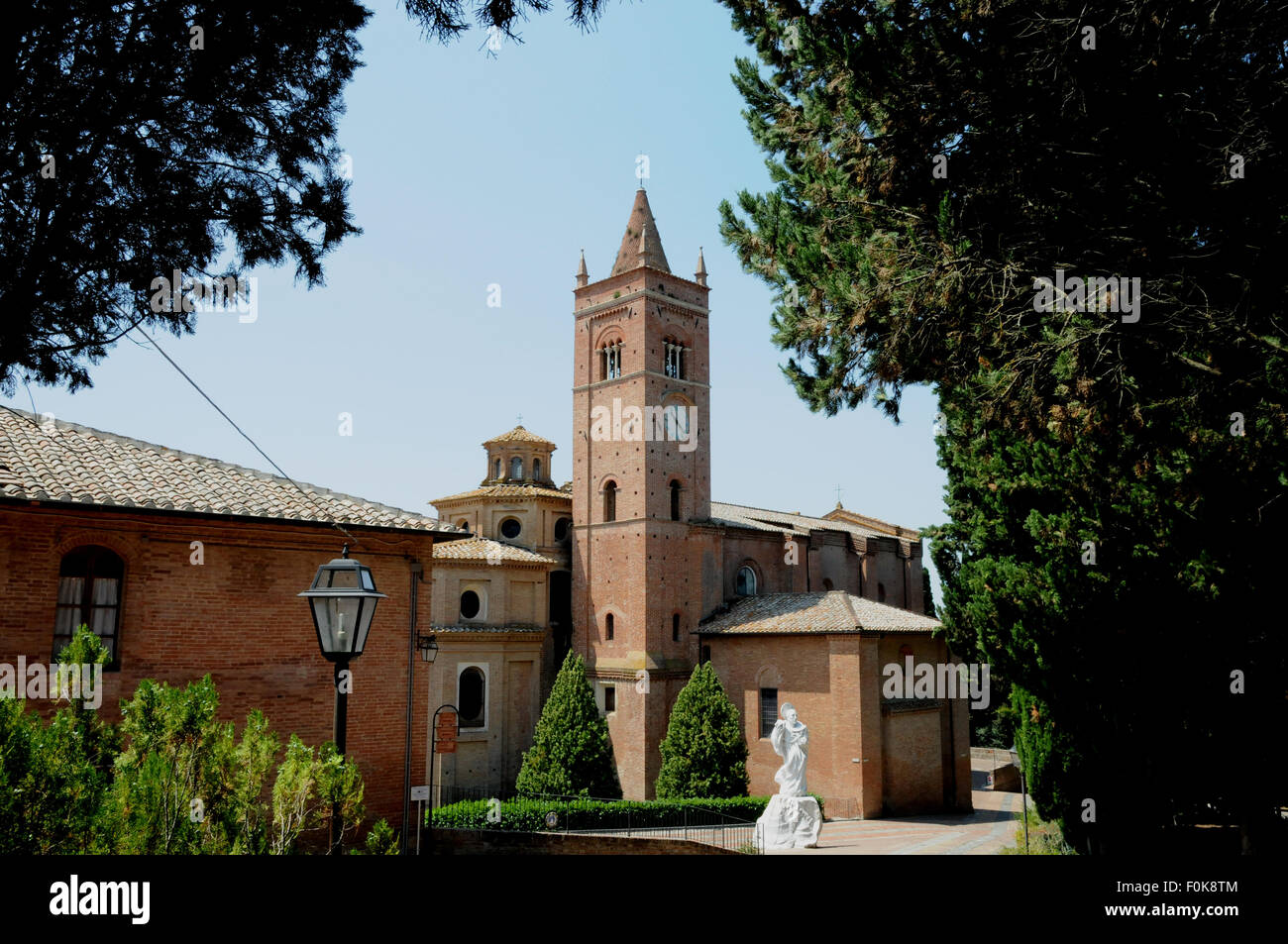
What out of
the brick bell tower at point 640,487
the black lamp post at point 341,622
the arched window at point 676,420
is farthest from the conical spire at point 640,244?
the black lamp post at point 341,622

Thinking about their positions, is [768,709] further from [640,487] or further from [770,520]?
[770,520]

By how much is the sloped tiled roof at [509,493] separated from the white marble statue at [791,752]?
52.1ft

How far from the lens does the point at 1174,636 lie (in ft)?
34.8

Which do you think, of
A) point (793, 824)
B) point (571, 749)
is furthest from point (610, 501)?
point (793, 824)

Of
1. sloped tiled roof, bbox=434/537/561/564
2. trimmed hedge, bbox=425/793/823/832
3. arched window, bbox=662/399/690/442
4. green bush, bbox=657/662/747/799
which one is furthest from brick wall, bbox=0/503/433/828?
arched window, bbox=662/399/690/442

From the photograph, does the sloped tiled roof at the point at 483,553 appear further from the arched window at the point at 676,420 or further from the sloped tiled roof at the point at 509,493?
the arched window at the point at 676,420

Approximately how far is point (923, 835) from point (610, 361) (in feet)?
65.4

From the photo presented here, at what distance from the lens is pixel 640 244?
110 ft

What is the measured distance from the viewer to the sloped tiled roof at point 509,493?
33250mm

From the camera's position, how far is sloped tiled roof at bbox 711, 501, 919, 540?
34719 millimetres

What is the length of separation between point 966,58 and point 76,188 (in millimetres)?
6848

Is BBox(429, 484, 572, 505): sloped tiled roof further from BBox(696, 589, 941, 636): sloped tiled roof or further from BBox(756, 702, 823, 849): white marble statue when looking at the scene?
BBox(756, 702, 823, 849): white marble statue

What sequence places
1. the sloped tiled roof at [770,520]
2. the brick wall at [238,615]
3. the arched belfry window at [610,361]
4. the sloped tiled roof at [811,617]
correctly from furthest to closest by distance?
the sloped tiled roof at [770,520] < the arched belfry window at [610,361] < the sloped tiled roof at [811,617] < the brick wall at [238,615]
